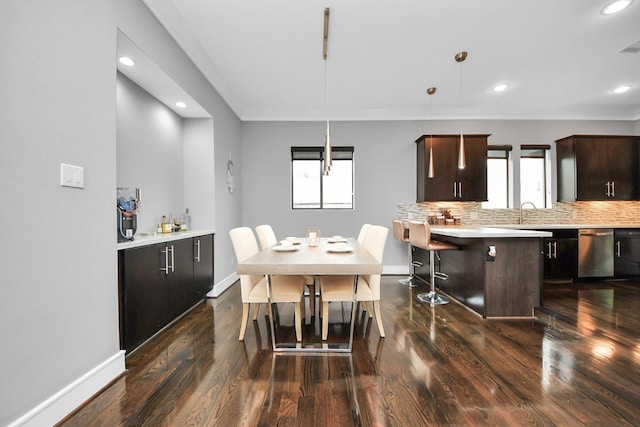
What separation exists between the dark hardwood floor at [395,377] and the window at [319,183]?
2.67 meters

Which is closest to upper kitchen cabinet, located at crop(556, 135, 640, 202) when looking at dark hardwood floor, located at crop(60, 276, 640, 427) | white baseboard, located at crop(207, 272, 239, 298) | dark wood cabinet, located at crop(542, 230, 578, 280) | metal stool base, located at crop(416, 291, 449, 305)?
dark wood cabinet, located at crop(542, 230, 578, 280)

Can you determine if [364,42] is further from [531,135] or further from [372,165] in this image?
[531,135]

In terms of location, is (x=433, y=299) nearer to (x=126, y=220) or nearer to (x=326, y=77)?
(x=326, y=77)

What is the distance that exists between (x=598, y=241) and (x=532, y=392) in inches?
162

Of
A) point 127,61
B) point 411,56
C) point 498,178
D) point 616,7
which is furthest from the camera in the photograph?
point 498,178

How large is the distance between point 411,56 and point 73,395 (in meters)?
4.05

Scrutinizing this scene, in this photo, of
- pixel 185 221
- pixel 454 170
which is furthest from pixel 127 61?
pixel 454 170

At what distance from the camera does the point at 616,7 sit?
258 cm

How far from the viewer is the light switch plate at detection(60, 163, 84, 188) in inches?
61.8

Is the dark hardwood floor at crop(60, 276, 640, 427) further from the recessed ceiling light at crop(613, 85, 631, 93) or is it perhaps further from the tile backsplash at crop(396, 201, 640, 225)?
the recessed ceiling light at crop(613, 85, 631, 93)

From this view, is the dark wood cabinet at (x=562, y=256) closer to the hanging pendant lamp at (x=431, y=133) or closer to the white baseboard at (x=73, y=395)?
the hanging pendant lamp at (x=431, y=133)

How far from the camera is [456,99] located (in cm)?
471

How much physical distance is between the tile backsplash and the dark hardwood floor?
2.36 metres

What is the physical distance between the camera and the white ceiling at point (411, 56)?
8.64 ft
